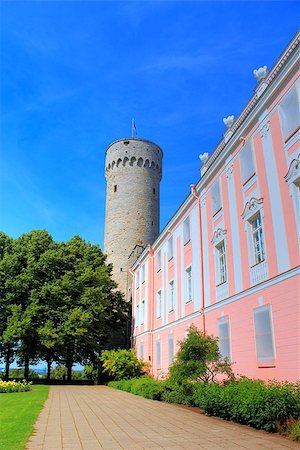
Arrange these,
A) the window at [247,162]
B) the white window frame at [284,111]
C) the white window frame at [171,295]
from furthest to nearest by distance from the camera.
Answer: the white window frame at [171,295], the window at [247,162], the white window frame at [284,111]

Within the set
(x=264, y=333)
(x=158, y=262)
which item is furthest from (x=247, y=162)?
(x=158, y=262)

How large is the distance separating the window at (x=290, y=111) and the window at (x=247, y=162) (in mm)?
2127

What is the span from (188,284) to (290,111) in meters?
11.2

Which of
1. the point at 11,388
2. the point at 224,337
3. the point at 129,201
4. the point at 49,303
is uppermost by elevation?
the point at 129,201

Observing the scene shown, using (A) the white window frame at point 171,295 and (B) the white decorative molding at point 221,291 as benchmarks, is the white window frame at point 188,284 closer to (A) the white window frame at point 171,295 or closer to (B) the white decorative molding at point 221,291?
(A) the white window frame at point 171,295

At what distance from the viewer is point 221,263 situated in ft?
54.9

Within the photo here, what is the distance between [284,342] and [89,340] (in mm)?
20479

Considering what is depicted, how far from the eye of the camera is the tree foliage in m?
28.0

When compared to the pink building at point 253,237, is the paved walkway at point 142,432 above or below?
below

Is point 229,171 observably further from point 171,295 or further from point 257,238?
point 171,295

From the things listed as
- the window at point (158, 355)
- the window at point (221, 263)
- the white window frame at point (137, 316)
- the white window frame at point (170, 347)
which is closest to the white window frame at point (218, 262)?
the window at point (221, 263)

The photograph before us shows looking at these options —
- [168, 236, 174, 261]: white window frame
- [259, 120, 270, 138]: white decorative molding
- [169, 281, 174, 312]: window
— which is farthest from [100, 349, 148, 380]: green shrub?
[259, 120, 270, 138]: white decorative molding

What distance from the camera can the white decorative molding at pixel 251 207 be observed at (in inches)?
529

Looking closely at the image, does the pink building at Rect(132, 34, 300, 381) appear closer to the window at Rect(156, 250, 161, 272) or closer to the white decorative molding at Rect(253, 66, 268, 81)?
the white decorative molding at Rect(253, 66, 268, 81)
